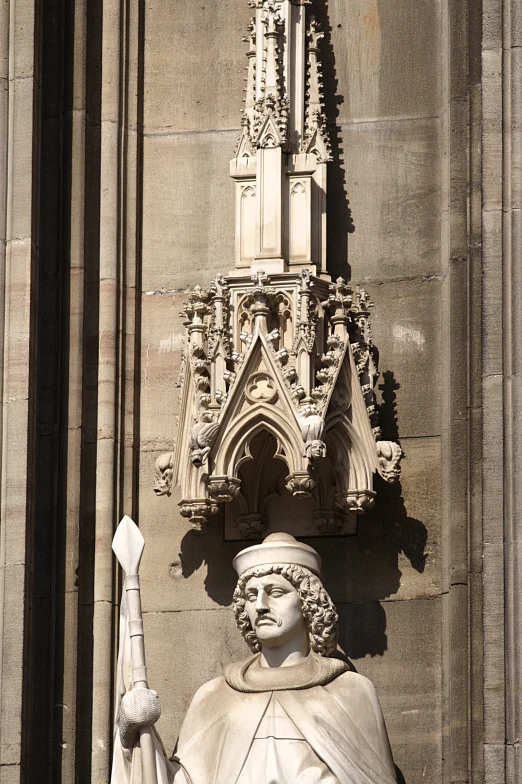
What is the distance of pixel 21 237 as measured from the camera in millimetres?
11914

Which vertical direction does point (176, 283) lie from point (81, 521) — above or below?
above

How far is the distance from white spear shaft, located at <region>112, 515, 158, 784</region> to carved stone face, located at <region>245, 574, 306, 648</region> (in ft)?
1.95

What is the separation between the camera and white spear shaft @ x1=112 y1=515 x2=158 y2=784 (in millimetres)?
10484

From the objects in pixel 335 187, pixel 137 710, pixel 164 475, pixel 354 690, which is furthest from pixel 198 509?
pixel 335 187

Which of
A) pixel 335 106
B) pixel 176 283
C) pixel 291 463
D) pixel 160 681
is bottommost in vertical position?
pixel 160 681

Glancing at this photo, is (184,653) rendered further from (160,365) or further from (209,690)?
(160,365)

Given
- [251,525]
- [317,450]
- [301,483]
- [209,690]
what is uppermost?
[317,450]

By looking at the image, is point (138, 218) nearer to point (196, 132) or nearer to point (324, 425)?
point (196, 132)

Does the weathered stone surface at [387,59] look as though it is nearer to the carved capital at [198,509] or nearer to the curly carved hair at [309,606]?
the carved capital at [198,509]

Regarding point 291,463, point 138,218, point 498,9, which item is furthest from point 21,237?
point 498,9

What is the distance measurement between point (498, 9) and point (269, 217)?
4.37ft

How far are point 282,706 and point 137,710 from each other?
28.0 inches

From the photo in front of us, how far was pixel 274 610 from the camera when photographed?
1097cm

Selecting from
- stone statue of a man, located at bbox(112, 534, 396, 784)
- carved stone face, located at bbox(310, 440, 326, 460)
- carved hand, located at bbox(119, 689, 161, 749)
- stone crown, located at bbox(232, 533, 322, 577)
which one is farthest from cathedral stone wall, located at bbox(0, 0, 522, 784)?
carved hand, located at bbox(119, 689, 161, 749)
